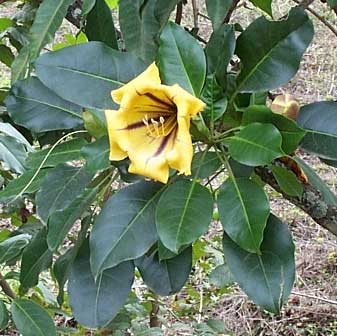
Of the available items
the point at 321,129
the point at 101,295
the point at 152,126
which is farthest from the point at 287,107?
the point at 101,295

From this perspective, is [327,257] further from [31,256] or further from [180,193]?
[180,193]

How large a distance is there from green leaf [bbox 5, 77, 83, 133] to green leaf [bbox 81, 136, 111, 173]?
13 centimetres

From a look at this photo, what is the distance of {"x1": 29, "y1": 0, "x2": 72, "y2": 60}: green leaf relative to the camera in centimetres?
71

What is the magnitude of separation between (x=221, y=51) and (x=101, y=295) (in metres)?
0.26

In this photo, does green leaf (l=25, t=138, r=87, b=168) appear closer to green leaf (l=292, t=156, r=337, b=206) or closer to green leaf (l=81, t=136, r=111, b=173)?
green leaf (l=81, t=136, r=111, b=173)

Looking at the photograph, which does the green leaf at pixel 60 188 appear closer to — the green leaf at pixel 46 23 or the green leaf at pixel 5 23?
the green leaf at pixel 46 23

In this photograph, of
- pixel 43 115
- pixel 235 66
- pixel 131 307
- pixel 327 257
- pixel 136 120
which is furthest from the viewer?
pixel 327 257

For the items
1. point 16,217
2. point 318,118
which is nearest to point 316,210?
point 318,118

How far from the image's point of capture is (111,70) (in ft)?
2.28

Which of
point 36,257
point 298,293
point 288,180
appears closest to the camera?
→ point 288,180

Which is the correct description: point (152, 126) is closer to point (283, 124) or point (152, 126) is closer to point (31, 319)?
point (283, 124)

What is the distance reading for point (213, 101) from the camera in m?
0.66

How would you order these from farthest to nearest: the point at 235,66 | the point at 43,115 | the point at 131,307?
1. the point at 131,307
2. the point at 235,66
3. the point at 43,115

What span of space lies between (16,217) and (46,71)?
2.21 feet
